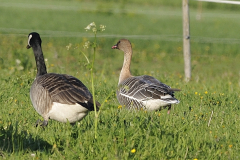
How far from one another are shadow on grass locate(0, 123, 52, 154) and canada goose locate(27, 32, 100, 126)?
63 cm

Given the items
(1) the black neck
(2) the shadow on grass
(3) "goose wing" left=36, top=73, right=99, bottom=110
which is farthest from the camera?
(1) the black neck

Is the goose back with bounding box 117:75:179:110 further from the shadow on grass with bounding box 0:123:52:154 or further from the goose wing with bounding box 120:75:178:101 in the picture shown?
the shadow on grass with bounding box 0:123:52:154

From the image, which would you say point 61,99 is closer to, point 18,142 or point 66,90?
point 66,90

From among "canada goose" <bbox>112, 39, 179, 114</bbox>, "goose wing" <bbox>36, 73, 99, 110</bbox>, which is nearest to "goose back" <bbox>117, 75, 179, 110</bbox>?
"canada goose" <bbox>112, 39, 179, 114</bbox>

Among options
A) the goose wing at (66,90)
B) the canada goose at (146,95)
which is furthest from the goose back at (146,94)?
the goose wing at (66,90)

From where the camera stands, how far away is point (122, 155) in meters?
4.83

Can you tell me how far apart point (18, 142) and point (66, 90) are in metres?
1.12

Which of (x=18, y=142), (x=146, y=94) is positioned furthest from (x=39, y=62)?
(x=18, y=142)

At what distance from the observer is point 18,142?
5078 mm

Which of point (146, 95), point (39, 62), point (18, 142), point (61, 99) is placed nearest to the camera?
point (18, 142)

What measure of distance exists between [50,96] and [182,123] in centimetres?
189

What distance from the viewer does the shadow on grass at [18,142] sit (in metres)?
5.07

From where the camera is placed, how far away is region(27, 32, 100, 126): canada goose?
18.9 ft

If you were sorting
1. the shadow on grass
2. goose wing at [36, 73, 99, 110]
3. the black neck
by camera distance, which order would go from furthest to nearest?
the black neck, goose wing at [36, 73, 99, 110], the shadow on grass
